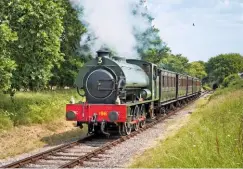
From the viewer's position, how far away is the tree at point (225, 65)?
117m

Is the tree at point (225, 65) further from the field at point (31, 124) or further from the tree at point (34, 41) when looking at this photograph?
the tree at point (34, 41)

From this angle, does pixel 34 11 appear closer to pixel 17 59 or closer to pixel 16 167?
pixel 17 59

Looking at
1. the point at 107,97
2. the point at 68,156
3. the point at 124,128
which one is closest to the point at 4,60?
the point at 107,97

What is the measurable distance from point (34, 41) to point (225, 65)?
112 metres

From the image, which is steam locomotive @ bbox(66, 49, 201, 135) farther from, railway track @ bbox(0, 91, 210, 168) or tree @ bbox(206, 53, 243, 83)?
tree @ bbox(206, 53, 243, 83)

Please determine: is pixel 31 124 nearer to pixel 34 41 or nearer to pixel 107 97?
pixel 34 41

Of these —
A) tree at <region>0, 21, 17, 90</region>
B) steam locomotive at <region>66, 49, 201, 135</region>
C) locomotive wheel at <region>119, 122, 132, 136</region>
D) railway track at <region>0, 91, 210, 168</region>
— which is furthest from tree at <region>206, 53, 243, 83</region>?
railway track at <region>0, 91, 210, 168</region>

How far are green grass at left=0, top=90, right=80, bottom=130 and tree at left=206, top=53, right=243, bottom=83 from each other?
10120 centimetres

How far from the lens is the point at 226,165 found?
21.8ft

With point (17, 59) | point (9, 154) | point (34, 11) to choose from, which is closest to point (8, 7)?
point (34, 11)

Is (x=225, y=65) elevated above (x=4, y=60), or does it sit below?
above

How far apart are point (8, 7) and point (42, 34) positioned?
169 cm

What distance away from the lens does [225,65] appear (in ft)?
401

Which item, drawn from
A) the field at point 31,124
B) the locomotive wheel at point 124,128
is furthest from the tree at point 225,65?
the locomotive wheel at point 124,128
